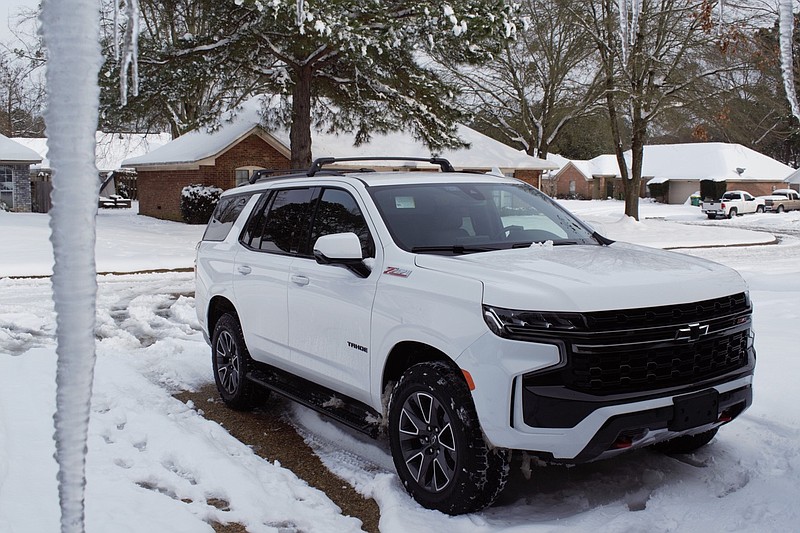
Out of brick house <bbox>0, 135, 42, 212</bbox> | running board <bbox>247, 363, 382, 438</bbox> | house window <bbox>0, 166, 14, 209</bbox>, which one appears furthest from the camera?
house window <bbox>0, 166, 14, 209</bbox>

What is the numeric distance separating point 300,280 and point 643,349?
2.51 metres

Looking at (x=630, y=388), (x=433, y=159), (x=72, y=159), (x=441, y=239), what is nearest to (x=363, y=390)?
(x=441, y=239)

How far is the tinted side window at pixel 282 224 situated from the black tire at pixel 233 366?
744mm

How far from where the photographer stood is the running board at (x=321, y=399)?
491 cm

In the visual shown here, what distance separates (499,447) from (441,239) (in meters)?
1.51

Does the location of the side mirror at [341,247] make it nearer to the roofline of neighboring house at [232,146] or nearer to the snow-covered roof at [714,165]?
the roofline of neighboring house at [232,146]

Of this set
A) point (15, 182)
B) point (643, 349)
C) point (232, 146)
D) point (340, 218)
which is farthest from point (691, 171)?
point (643, 349)

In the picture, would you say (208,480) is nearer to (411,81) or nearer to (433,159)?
(433,159)

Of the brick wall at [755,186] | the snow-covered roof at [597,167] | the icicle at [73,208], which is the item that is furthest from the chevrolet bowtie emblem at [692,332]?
the snow-covered roof at [597,167]

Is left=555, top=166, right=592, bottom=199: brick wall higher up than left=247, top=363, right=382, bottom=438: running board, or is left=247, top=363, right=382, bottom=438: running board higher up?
left=555, top=166, right=592, bottom=199: brick wall

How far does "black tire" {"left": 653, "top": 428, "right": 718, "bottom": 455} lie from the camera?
5.11 m

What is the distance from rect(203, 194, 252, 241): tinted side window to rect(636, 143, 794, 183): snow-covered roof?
61127 millimetres

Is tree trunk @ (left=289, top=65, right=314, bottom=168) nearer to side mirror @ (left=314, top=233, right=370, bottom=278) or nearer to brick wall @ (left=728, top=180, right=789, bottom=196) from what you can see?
side mirror @ (left=314, top=233, right=370, bottom=278)

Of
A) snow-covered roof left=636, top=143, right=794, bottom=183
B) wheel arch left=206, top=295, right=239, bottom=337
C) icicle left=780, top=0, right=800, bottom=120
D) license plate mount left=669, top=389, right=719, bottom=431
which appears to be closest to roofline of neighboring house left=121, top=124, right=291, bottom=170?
wheel arch left=206, top=295, right=239, bottom=337
